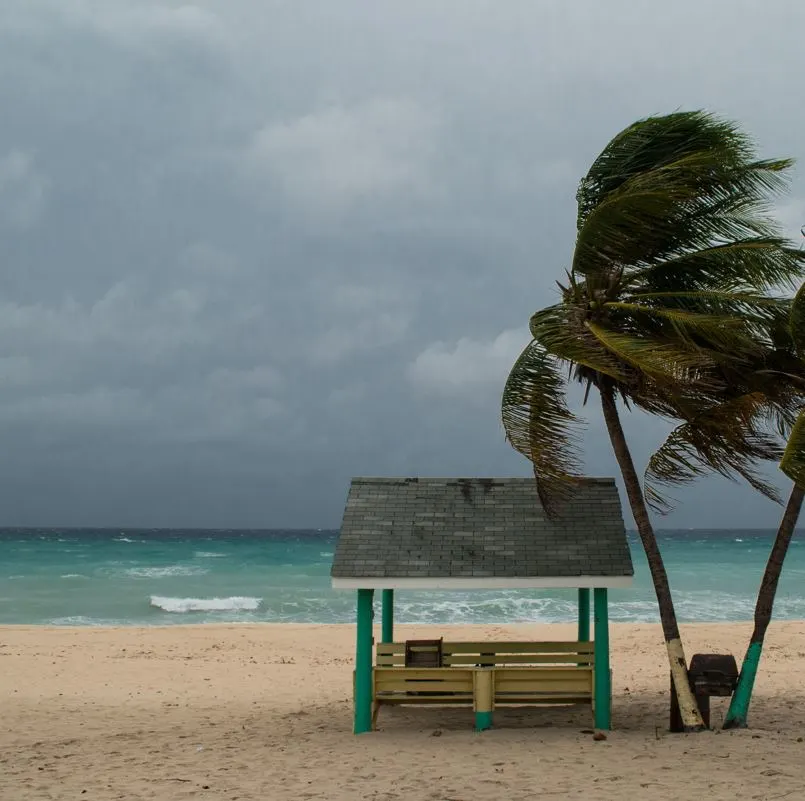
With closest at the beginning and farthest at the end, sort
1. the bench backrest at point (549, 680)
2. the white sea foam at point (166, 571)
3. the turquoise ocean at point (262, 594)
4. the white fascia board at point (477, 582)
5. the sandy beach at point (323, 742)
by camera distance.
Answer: the sandy beach at point (323, 742), the white fascia board at point (477, 582), the bench backrest at point (549, 680), the turquoise ocean at point (262, 594), the white sea foam at point (166, 571)

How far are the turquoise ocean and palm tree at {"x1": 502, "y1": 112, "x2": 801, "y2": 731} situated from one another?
62.4 feet

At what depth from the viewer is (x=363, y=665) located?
1040 cm

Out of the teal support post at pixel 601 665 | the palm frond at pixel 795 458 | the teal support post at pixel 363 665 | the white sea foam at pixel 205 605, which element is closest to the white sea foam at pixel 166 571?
the white sea foam at pixel 205 605

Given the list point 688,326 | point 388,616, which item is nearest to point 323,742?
point 388,616

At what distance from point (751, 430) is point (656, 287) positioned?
186 centimetres

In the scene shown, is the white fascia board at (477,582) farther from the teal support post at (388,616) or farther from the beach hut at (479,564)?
the teal support post at (388,616)

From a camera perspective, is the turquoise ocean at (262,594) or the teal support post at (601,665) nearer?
the teal support post at (601,665)

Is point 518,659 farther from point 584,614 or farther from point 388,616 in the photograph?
point 388,616

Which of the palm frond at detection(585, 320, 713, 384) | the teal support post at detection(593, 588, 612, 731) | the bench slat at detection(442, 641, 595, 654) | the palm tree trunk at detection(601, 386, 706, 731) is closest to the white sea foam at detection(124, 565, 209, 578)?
the bench slat at detection(442, 641, 595, 654)

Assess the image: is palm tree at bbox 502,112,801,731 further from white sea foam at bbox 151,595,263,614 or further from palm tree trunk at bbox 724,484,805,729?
white sea foam at bbox 151,595,263,614

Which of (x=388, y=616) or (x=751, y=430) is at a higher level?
(x=751, y=430)

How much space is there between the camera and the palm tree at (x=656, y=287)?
31.6 ft

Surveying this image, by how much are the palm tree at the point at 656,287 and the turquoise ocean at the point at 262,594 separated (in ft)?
62.4

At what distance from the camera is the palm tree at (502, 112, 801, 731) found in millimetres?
9625
